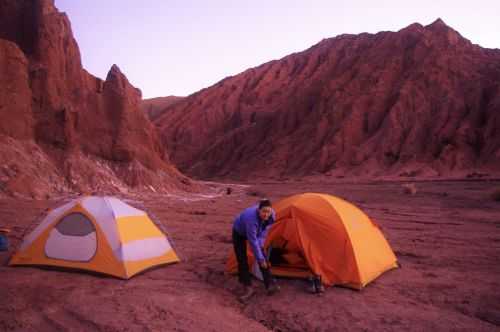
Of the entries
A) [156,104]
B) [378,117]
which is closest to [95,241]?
[378,117]

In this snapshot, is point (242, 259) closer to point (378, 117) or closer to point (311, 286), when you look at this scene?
point (311, 286)

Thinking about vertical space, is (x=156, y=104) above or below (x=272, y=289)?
above

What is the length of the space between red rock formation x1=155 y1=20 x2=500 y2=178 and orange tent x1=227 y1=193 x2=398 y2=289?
30152mm

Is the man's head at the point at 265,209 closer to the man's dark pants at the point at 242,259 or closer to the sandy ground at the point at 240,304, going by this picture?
the man's dark pants at the point at 242,259

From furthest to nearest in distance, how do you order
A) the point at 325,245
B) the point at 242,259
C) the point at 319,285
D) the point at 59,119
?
the point at 59,119 → the point at 325,245 → the point at 242,259 → the point at 319,285

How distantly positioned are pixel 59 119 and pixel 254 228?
46.9ft

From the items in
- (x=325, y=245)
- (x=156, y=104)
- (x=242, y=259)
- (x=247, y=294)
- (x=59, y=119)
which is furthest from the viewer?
(x=156, y=104)

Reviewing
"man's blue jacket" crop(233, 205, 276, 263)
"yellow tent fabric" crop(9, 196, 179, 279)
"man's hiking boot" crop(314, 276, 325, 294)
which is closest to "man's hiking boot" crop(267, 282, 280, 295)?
"man's blue jacket" crop(233, 205, 276, 263)

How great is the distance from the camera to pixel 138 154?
20969mm

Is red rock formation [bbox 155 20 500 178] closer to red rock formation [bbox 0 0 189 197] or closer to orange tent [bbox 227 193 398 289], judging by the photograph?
red rock formation [bbox 0 0 189 197]

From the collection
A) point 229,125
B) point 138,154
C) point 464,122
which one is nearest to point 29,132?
point 138,154

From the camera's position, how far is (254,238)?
5.84 m

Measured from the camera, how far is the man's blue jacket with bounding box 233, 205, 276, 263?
5812 millimetres

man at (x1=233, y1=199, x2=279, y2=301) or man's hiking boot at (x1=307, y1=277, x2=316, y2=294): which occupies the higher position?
man at (x1=233, y1=199, x2=279, y2=301)
